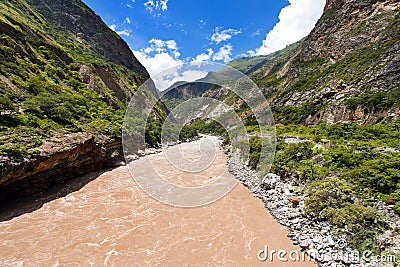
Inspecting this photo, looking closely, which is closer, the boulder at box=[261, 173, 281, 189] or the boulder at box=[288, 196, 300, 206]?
the boulder at box=[288, 196, 300, 206]

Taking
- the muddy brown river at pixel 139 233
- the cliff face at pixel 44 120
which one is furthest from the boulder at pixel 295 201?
the cliff face at pixel 44 120

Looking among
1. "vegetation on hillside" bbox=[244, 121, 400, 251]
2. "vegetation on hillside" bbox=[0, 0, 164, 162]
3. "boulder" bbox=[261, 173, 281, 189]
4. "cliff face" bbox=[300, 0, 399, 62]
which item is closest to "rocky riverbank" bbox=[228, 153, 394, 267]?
"boulder" bbox=[261, 173, 281, 189]

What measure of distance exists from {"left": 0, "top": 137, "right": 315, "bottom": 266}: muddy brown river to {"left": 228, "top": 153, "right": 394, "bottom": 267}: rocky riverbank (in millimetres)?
478

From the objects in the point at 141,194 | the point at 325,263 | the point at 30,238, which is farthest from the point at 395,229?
the point at 30,238

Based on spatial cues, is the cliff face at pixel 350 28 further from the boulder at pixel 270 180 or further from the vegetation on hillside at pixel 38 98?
the vegetation on hillside at pixel 38 98

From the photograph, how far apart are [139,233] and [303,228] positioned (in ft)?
22.9

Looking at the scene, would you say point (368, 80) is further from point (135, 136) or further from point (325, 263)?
point (135, 136)

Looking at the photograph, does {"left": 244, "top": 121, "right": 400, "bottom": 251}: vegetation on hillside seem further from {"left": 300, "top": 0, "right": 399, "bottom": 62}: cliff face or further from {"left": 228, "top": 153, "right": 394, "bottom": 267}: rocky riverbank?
{"left": 300, "top": 0, "right": 399, "bottom": 62}: cliff face

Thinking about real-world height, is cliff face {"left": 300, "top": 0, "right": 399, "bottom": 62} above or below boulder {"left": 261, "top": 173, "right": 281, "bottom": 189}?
above

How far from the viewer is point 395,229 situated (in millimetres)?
6914

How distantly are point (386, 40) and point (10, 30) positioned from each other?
50643mm

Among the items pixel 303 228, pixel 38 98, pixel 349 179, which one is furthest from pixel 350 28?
pixel 38 98

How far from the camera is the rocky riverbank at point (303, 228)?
6805 mm

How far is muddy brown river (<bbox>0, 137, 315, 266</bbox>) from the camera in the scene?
25.3 ft
